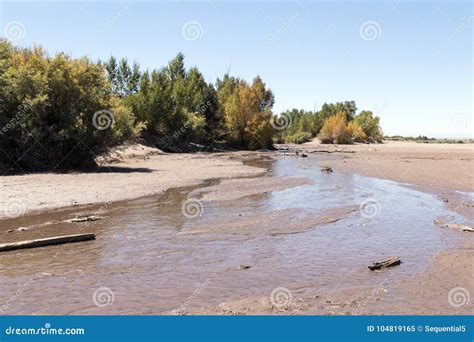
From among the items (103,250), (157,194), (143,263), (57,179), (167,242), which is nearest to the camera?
(143,263)

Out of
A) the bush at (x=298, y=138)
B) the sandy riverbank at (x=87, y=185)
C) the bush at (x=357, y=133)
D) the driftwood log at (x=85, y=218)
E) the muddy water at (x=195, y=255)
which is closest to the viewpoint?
the muddy water at (x=195, y=255)

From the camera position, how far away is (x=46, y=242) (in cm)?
1261

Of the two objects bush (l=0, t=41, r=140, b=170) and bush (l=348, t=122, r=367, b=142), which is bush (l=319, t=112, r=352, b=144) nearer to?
bush (l=348, t=122, r=367, b=142)

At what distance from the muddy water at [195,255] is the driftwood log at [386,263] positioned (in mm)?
231

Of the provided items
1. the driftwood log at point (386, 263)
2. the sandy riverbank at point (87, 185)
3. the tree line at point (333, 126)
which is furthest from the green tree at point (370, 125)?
Answer: the driftwood log at point (386, 263)

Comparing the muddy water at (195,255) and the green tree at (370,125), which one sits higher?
the green tree at (370,125)

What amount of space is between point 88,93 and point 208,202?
1706 cm

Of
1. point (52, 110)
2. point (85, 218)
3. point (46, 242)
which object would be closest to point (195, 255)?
point (46, 242)

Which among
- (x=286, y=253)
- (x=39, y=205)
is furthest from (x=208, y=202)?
(x=286, y=253)

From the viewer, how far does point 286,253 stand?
→ 1262 centimetres

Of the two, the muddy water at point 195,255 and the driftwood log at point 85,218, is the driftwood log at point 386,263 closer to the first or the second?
the muddy water at point 195,255

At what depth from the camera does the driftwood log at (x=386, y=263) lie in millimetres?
11134

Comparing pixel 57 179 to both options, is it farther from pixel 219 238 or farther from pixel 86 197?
pixel 219 238

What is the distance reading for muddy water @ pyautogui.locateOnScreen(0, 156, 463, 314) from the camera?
9.16 meters
